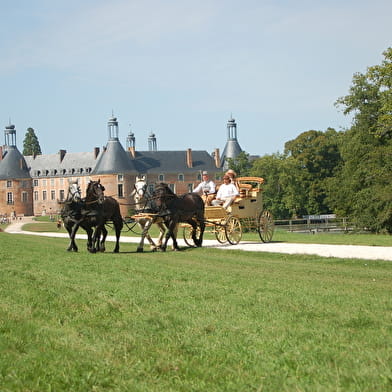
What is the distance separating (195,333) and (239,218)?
12199 millimetres

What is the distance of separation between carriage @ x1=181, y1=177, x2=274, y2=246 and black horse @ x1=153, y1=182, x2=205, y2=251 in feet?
1.95

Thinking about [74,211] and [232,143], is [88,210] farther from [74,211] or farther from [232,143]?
[232,143]

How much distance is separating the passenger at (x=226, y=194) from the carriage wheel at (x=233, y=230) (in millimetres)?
431

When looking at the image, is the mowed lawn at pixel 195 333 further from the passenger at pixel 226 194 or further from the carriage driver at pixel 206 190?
the carriage driver at pixel 206 190

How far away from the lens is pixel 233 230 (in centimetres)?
1631

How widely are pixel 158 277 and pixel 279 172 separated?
185ft

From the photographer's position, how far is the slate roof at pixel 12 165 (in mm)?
103500

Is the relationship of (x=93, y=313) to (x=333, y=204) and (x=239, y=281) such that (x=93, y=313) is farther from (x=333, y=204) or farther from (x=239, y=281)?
(x=333, y=204)

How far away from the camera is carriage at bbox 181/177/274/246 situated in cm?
1606

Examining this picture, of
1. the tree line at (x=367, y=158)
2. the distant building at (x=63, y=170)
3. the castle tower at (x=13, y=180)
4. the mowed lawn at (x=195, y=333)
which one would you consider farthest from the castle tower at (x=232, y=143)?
the mowed lawn at (x=195, y=333)

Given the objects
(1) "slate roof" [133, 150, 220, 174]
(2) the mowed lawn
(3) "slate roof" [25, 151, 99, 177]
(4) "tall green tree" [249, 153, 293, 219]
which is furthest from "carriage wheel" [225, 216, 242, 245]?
(3) "slate roof" [25, 151, 99, 177]

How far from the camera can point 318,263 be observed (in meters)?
10.9

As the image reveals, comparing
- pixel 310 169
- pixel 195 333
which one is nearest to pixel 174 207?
pixel 195 333

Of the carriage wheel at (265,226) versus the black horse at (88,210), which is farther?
the carriage wheel at (265,226)
